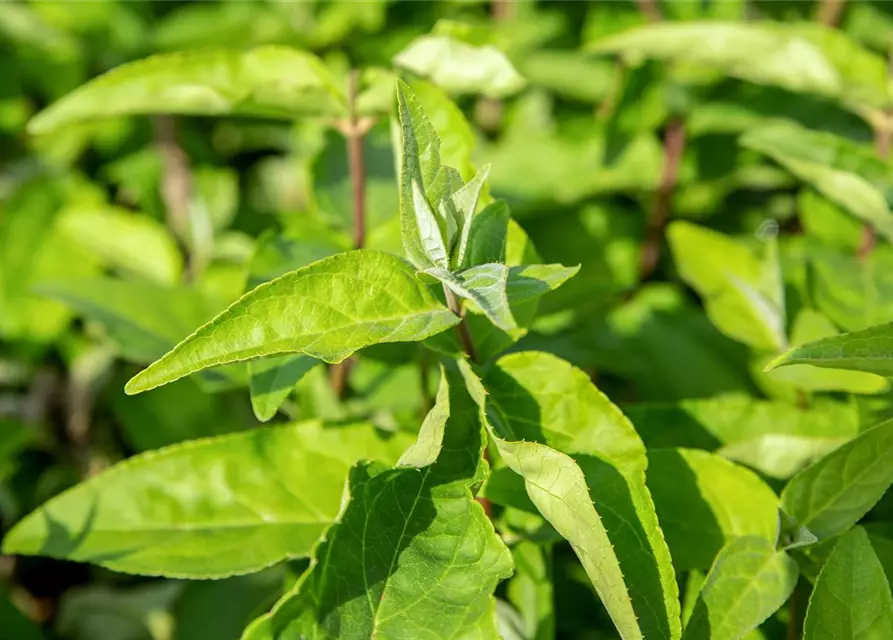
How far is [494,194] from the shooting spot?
1851 millimetres

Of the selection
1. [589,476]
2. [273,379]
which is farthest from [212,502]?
[589,476]

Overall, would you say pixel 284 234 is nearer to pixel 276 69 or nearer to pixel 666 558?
pixel 276 69

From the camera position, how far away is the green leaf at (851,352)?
2.88 feet

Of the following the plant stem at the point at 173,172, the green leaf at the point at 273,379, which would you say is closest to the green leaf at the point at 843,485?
the green leaf at the point at 273,379

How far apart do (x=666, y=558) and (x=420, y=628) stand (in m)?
0.27

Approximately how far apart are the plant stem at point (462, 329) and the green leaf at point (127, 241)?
1180mm

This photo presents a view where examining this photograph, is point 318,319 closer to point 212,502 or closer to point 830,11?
point 212,502

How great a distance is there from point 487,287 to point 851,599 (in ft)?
1.81

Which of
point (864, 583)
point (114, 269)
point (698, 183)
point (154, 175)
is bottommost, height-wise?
point (114, 269)

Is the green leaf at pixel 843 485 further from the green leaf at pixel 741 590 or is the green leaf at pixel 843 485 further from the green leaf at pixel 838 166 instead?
the green leaf at pixel 838 166

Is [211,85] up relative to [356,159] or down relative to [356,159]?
up

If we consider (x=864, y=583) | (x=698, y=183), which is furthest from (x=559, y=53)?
(x=864, y=583)

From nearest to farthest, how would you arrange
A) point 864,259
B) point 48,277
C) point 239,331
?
1. point 239,331
2. point 864,259
3. point 48,277

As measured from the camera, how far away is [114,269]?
84.0 inches
